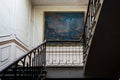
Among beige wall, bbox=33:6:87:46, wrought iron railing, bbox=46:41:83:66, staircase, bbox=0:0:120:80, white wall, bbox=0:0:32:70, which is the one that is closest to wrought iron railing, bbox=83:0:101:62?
staircase, bbox=0:0:120:80

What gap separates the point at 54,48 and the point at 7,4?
3.24 meters

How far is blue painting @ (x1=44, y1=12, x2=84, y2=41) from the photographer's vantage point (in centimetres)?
820

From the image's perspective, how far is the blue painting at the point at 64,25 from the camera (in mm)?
8203

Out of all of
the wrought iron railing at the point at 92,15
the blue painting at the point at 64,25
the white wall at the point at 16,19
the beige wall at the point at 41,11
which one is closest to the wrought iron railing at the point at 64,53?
the blue painting at the point at 64,25

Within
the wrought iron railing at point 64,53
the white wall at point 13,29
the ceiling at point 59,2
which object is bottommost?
the wrought iron railing at point 64,53

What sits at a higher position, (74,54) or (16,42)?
(16,42)

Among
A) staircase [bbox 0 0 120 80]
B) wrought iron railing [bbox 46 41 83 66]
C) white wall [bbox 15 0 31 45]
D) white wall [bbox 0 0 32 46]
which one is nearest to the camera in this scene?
staircase [bbox 0 0 120 80]

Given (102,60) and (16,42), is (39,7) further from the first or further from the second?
(102,60)

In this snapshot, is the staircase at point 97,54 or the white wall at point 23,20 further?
the white wall at point 23,20

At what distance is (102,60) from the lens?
440cm

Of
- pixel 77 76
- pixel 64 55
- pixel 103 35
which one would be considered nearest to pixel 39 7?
pixel 64 55

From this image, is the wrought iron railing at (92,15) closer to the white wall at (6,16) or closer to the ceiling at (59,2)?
the white wall at (6,16)

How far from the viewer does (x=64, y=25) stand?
8.30 m

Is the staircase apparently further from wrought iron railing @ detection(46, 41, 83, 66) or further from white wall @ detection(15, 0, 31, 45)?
wrought iron railing @ detection(46, 41, 83, 66)
